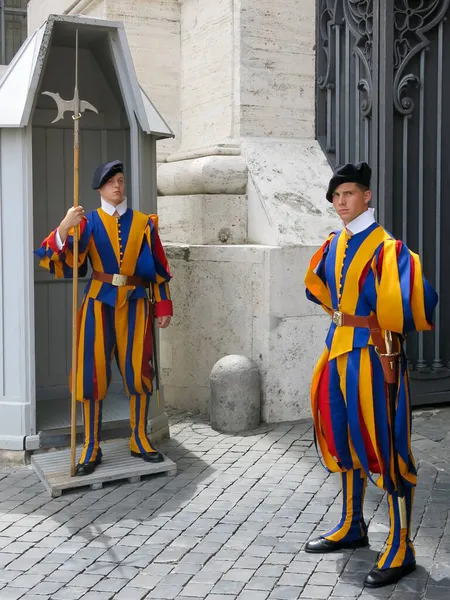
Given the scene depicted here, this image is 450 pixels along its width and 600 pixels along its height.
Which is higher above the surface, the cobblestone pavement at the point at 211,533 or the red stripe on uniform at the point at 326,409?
the red stripe on uniform at the point at 326,409

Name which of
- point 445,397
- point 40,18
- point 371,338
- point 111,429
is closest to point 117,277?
point 111,429

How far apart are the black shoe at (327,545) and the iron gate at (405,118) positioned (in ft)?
8.75

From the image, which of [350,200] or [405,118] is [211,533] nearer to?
[350,200]

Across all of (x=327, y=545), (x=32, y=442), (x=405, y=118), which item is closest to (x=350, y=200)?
(x=327, y=545)

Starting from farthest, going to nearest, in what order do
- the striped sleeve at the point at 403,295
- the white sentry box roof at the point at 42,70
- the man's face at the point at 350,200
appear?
the white sentry box roof at the point at 42,70 → the man's face at the point at 350,200 → the striped sleeve at the point at 403,295

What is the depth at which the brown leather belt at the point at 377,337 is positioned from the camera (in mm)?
3527

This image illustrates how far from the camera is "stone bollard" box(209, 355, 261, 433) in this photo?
19.1 ft

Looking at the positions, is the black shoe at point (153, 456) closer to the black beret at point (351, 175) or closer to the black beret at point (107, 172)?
the black beret at point (107, 172)

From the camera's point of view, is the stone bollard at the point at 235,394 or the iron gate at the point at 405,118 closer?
the stone bollard at the point at 235,394

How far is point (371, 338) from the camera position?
3580 millimetres

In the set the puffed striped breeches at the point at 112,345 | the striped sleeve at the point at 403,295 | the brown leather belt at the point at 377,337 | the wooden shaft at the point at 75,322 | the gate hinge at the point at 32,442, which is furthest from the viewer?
the gate hinge at the point at 32,442

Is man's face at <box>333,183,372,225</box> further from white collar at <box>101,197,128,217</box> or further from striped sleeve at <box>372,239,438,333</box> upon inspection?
white collar at <box>101,197,128,217</box>

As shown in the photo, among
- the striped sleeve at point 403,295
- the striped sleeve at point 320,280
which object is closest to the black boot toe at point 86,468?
the striped sleeve at point 320,280

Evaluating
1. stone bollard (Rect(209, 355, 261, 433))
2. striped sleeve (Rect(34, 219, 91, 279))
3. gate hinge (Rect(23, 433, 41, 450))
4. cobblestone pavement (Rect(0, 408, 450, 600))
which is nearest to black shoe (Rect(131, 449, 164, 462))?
cobblestone pavement (Rect(0, 408, 450, 600))
